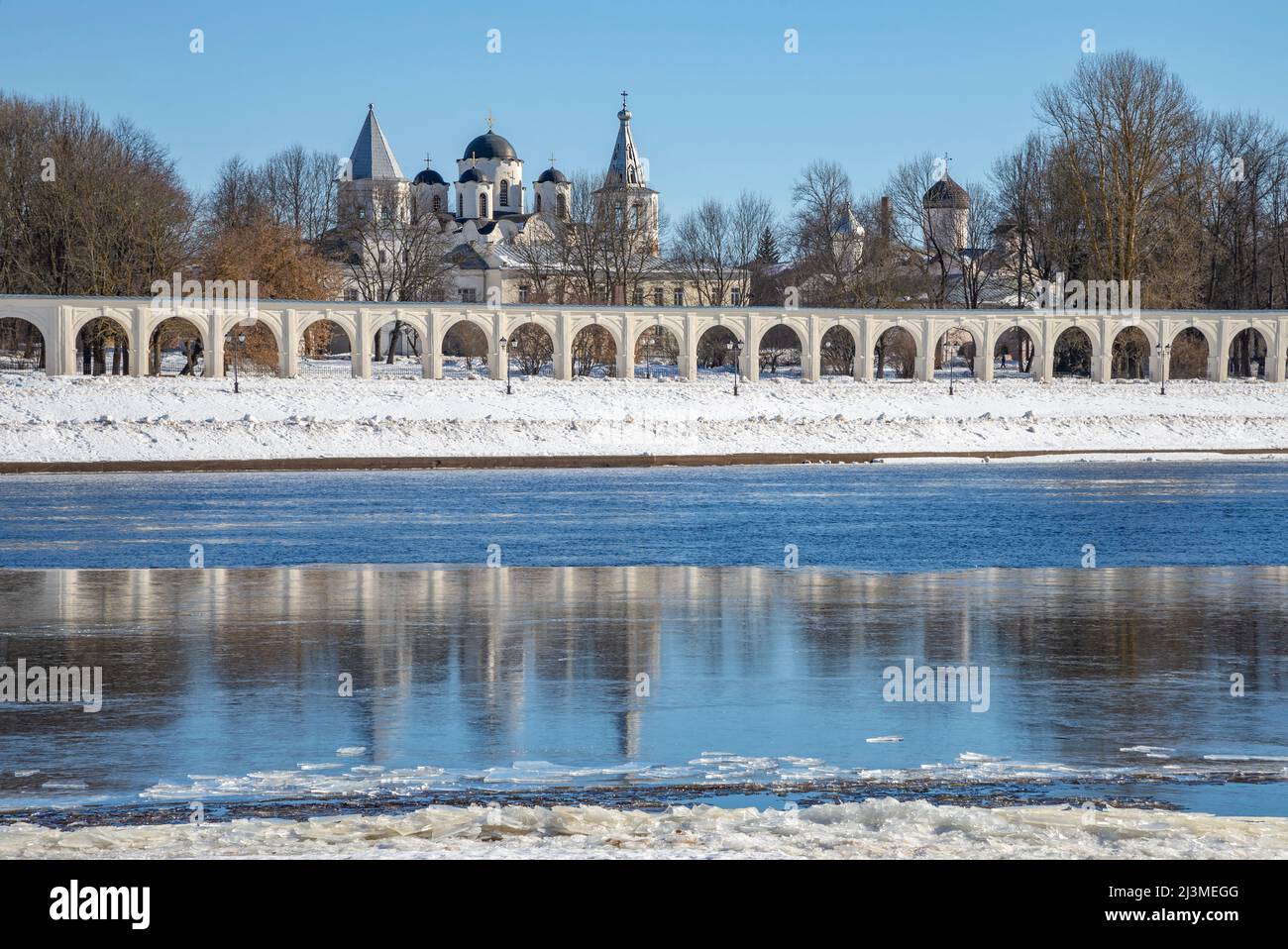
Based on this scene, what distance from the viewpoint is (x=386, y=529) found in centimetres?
2395

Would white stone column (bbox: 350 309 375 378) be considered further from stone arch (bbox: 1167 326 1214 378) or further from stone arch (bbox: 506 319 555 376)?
stone arch (bbox: 1167 326 1214 378)

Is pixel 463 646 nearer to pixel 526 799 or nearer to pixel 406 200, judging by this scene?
pixel 526 799

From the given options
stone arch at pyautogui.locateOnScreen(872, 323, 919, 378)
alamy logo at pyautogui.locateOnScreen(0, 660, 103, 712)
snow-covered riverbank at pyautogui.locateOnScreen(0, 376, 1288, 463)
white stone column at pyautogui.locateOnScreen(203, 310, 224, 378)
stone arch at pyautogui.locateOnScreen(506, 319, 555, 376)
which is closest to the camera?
alamy logo at pyautogui.locateOnScreen(0, 660, 103, 712)

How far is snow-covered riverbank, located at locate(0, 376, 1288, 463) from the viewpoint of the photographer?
1767 inches

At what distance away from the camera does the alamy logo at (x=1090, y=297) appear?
72838 mm

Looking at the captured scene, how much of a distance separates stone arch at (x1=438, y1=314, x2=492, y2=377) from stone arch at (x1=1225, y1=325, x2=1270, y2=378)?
37.1 m

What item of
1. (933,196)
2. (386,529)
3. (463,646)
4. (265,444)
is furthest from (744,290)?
(463,646)

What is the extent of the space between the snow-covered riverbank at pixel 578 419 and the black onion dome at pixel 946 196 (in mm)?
31316

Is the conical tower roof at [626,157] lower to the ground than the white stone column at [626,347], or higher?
higher

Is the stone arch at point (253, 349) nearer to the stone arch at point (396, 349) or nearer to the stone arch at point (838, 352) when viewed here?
the stone arch at point (396, 349)

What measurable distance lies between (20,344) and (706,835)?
80912mm

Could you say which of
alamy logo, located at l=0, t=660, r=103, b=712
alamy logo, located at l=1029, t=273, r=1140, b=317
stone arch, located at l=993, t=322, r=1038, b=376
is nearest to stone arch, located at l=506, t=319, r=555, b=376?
stone arch, located at l=993, t=322, r=1038, b=376

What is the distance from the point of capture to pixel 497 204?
5202 inches
